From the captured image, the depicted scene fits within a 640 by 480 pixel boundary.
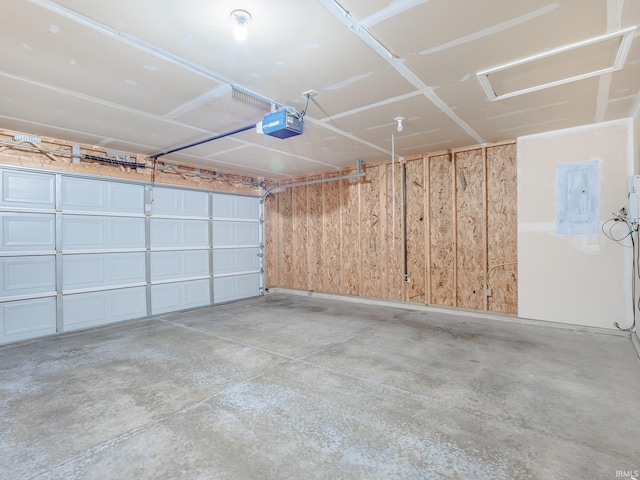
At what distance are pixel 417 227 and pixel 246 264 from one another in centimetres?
378

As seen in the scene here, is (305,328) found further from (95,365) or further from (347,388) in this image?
(95,365)

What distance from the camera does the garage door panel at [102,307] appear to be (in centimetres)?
468

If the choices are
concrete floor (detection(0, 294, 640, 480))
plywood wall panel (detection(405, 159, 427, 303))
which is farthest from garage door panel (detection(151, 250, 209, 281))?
plywood wall panel (detection(405, 159, 427, 303))

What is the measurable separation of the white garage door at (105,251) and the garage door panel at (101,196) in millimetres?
14

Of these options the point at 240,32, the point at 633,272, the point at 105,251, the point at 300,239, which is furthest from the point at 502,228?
the point at 105,251

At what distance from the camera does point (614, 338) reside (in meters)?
3.99

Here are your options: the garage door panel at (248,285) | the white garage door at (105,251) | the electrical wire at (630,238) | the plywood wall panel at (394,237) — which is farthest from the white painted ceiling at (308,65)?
the garage door panel at (248,285)

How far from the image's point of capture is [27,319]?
430cm

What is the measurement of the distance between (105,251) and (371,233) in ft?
15.2

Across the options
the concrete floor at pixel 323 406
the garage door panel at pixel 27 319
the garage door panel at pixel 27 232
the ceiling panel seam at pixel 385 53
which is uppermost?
the ceiling panel seam at pixel 385 53

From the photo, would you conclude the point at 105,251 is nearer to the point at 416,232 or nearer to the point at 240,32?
the point at 240,32

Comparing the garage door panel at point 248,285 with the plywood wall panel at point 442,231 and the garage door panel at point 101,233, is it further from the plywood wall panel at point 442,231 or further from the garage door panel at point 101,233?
the plywood wall panel at point 442,231

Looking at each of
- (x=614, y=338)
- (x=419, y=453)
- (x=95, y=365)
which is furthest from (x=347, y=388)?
(x=614, y=338)

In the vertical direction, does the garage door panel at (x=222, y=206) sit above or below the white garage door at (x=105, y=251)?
above
